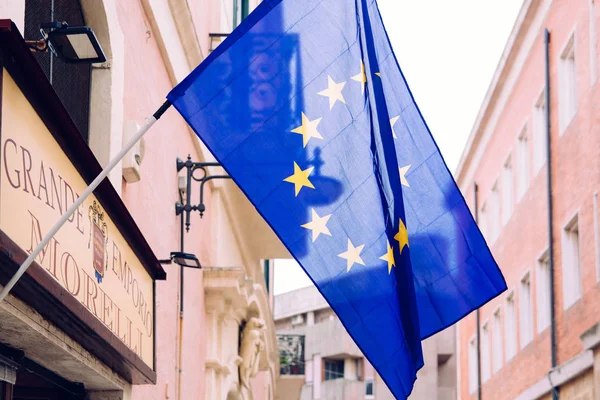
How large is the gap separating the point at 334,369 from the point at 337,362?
0.38 metres

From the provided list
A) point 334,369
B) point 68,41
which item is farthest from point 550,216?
point 334,369

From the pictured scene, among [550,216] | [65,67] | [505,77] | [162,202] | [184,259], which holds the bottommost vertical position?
[184,259]

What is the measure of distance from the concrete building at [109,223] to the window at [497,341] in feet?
52.1

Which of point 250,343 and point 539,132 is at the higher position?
point 539,132

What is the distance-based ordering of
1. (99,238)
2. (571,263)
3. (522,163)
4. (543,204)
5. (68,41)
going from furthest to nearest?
(522,163)
(543,204)
(571,263)
(99,238)
(68,41)

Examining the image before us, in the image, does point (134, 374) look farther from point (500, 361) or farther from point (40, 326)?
point (500, 361)

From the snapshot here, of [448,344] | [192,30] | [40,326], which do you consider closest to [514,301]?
[192,30]

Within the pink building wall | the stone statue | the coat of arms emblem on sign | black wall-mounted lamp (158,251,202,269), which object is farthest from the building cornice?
the coat of arms emblem on sign

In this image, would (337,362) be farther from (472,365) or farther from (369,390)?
(472,365)

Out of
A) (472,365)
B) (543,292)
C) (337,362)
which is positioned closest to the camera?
(543,292)

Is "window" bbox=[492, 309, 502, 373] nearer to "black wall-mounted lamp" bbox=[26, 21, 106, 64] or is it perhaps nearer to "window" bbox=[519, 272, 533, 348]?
"window" bbox=[519, 272, 533, 348]

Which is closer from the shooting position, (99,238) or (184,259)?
(99,238)

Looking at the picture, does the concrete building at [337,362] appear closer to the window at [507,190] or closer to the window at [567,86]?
the window at [507,190]

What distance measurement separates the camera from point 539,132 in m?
23.9
